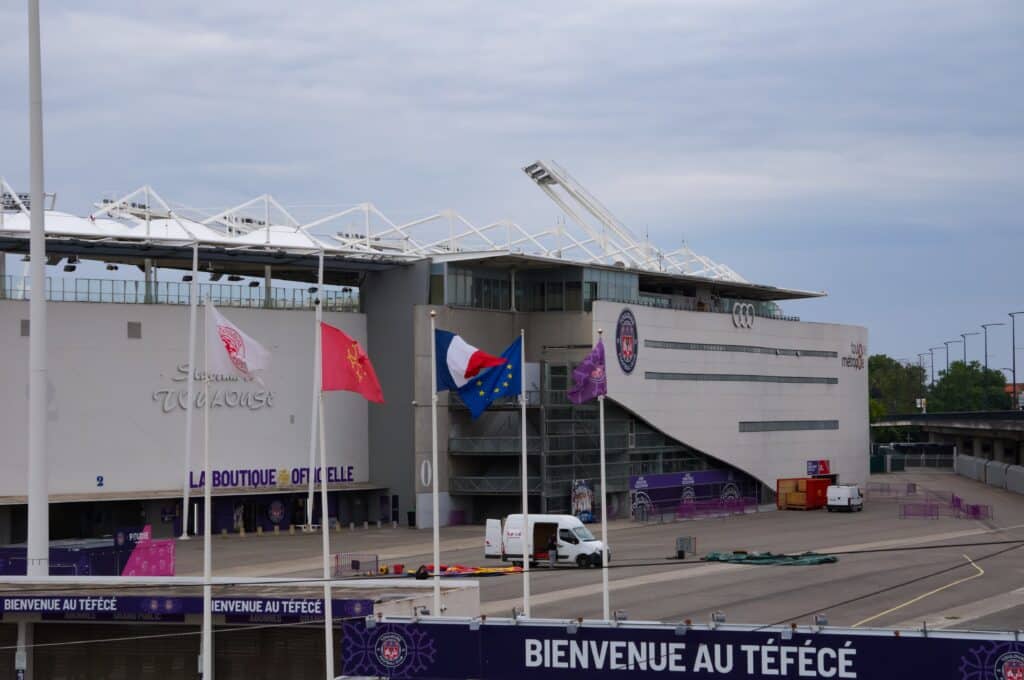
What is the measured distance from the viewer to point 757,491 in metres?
105

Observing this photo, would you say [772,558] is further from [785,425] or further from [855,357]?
[855,357]

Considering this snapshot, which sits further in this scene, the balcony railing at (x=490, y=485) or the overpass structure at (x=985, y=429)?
the overpass structure at (x=985, y=429)

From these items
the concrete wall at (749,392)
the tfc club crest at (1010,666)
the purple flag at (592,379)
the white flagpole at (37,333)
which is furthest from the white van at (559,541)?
the tfc club crest at (1010,666)

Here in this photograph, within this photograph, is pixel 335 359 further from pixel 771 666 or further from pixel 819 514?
pixel 819 514

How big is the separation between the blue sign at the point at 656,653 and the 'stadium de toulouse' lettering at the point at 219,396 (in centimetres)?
5280

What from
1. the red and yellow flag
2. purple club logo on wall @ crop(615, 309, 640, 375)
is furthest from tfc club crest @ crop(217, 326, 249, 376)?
purple club logo on wall @ crop(615, 309, 640, 375)

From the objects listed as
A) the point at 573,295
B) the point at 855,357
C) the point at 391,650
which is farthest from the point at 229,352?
the point at 855,357

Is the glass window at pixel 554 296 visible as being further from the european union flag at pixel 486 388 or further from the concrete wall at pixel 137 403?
the european union flag at pixel 486 388

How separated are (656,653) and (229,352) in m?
10.1

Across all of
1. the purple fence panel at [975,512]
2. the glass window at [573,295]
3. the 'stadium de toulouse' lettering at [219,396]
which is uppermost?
the glass window at [573,295]

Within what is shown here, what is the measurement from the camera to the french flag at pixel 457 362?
29.3 meters

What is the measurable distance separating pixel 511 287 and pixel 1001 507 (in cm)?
3819

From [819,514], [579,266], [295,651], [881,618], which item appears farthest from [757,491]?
[295,651]

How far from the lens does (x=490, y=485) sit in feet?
271
